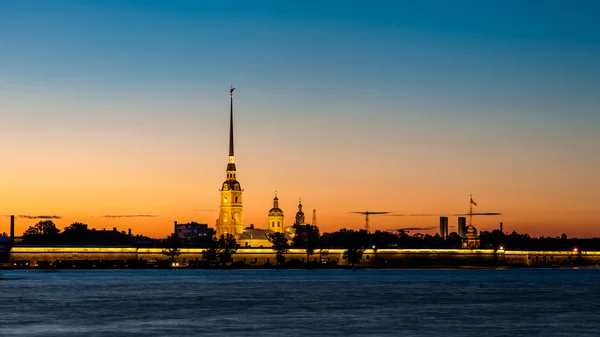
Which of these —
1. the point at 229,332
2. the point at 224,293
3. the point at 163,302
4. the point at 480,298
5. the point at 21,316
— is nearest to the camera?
the point at 229,332

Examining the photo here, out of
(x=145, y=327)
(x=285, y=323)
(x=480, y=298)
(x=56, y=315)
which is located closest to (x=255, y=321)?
(x=285, y=323)

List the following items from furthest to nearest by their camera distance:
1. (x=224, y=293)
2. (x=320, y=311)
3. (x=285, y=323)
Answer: (x=224, y=293), (x=320, y=311), (x=285, y=323)

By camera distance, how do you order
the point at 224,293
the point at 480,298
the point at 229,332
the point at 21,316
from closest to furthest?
the point at 229,332
the point at 21,316
the point at 480,298
the point at 224,293

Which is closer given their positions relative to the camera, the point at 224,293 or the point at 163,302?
the point at 163,302

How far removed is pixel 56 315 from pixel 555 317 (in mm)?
30493

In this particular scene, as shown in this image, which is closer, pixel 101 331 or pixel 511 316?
pixel 101 331

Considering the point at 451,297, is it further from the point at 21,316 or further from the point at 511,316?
the point at 21,316

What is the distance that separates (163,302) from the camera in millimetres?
87375

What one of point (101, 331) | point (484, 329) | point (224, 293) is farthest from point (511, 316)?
point (224, 293)

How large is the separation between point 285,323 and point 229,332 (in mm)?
6319

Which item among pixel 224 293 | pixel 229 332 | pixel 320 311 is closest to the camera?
pixel 229 332

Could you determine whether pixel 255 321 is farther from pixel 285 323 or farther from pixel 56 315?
pixel 56 315

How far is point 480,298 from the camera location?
95.8 meters

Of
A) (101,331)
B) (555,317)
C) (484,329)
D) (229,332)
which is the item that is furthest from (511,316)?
A: (101,331)
